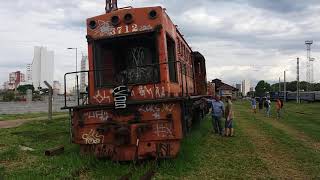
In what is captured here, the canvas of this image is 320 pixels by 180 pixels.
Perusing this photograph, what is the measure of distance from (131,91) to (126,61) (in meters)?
1.43

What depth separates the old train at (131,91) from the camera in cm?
977

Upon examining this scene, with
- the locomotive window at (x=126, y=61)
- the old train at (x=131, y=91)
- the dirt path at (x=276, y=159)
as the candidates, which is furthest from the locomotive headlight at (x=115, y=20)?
the dirt path at (x=276, y=159)

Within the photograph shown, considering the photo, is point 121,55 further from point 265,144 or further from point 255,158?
point 265,144

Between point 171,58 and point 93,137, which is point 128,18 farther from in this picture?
point 93,137

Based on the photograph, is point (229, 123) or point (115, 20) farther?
point (229, 123)

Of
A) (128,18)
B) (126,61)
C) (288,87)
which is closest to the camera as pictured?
(128,18)

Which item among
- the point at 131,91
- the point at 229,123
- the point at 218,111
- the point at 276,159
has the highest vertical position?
the point at 131,91

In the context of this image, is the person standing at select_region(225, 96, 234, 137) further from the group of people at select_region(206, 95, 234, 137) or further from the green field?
the green field

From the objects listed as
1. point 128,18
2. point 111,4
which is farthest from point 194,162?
point 111,4

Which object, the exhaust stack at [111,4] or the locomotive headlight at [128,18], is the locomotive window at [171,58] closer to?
the locomotive headlight at [128,18]

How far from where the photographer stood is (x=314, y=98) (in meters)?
66.8

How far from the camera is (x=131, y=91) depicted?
1053 cm

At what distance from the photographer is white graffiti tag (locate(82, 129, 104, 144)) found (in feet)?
33.3

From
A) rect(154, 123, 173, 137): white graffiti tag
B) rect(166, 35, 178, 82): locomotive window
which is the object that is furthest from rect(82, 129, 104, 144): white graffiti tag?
rect(166, 35, 178, 82): locomotive window
